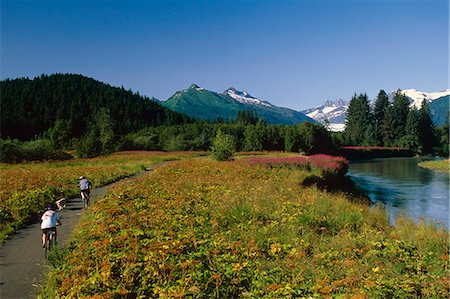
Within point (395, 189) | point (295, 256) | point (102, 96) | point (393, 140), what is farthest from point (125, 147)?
point (102, 96)

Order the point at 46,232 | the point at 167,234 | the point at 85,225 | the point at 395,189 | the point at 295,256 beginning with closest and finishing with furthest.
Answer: the point at 295,256 < the point at 167,234 < the point at 46,232 < the point at 85,225 < the point at 395,189

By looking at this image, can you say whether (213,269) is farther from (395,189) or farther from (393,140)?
(393,140)

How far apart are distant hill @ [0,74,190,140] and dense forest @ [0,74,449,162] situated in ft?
1.15

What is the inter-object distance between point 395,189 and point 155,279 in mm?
33406

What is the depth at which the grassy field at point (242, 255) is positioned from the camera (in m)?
7.53

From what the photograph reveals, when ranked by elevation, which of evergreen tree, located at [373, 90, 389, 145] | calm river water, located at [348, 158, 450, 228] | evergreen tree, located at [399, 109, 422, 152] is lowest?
calm river water, located at [348, 158, 450, 228]

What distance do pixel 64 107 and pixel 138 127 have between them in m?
30.6

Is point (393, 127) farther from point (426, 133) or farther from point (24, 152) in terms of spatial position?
point (24, 152)

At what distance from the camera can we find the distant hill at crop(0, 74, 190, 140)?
5000 inches

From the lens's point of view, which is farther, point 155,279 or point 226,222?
point 226,222

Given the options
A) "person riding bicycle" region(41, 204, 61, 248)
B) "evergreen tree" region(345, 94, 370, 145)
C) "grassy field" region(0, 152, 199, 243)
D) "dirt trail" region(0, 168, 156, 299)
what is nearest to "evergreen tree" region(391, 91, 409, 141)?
"evergreen tree" region(345, 94, 370, 145)

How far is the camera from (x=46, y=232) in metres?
11.2

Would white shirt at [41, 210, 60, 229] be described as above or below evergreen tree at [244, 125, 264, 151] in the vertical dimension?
below

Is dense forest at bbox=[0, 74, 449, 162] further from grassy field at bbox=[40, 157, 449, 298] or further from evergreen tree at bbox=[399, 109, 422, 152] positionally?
grassy field at bbox=[40, 157, 449, 298]
